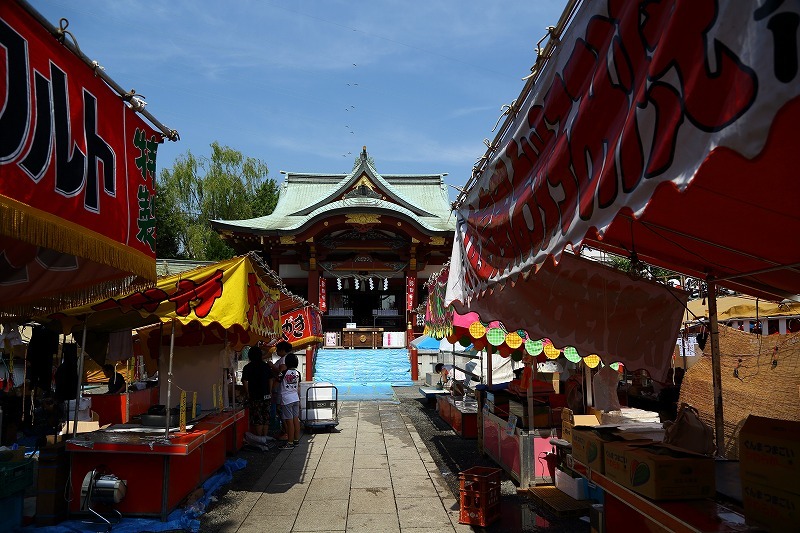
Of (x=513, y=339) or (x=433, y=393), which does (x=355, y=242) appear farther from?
(x=513, y=339)

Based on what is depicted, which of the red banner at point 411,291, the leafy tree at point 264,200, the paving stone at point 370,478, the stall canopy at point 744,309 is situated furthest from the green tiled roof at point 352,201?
the paving stone at point 370,478

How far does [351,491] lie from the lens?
7.50 m

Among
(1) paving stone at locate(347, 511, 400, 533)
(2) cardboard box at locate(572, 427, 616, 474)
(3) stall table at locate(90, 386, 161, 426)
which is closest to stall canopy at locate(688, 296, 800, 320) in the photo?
(2) cardboard box at locate(572, 427, 616, 474)

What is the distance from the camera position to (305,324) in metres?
16.2

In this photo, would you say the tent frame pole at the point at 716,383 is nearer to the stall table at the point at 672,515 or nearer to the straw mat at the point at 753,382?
the stall table at the point at 672,515

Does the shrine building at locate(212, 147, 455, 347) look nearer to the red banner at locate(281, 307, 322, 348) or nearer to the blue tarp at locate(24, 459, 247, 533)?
the red banner at locate(281, 307, 322, 348)

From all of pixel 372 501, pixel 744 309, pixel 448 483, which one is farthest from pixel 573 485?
pixel 744 309

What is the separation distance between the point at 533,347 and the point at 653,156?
6126mm

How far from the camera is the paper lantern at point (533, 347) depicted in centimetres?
773

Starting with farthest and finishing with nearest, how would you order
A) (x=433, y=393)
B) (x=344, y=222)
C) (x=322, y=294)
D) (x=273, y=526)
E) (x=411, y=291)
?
(x=322, y=294)
(x=411, y=291)
(x=344, y=222)
(x=433, y=393)
(x=273, y=526)

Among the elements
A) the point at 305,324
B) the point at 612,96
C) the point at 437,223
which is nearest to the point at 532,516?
the point at 612,96

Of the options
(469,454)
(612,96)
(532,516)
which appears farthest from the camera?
(469,454)

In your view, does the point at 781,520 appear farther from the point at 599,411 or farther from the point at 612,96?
the point at 599,411

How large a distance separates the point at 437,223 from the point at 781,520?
24.2 m
